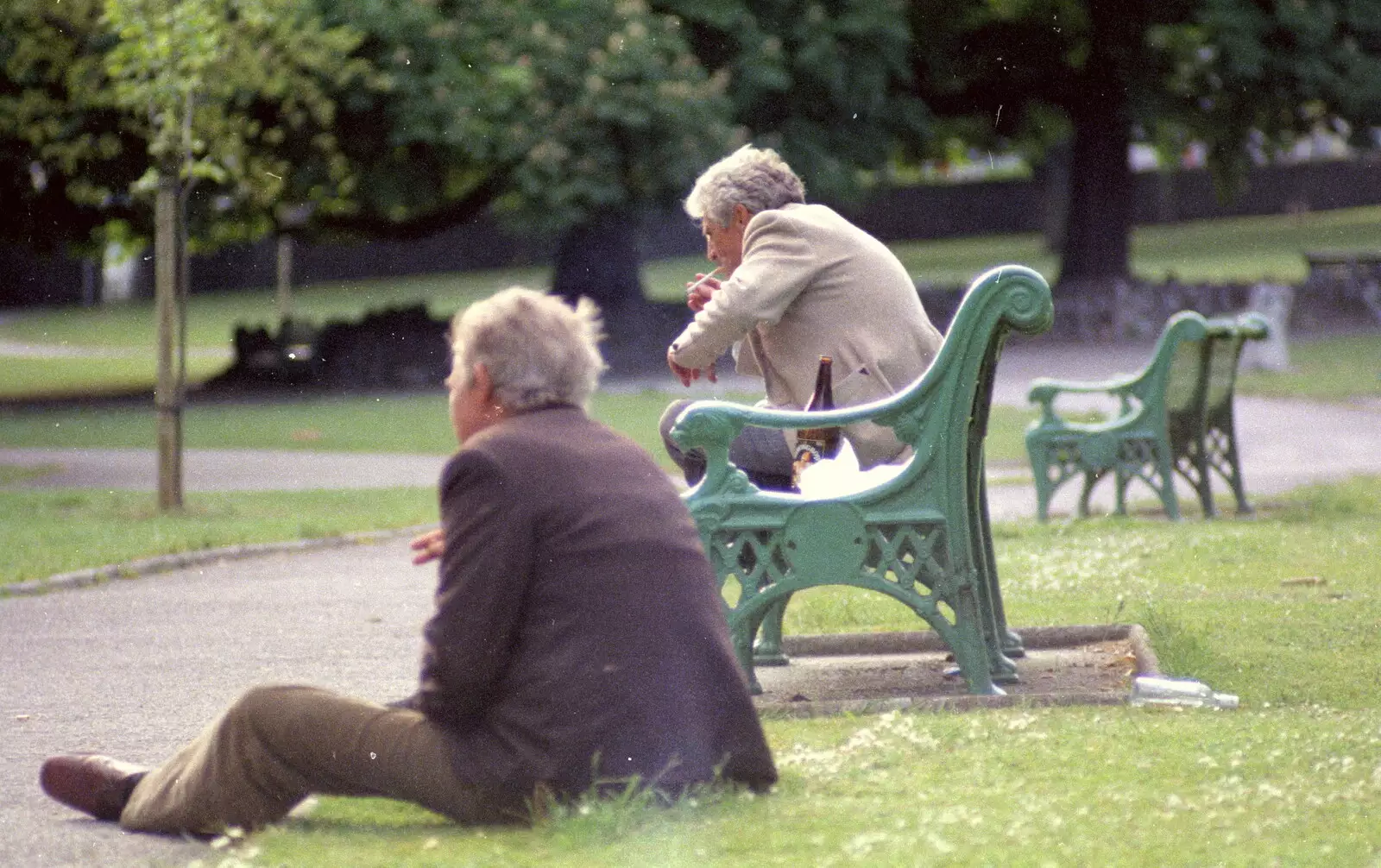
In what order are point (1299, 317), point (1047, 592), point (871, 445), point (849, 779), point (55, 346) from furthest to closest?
point (55, 346), point (1299, 317), point (1047, 592), point (871, 445), point (849, 779)

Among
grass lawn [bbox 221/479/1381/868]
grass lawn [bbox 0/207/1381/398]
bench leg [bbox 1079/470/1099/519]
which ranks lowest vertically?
grass lawn [bbox 0/207/1381/398]

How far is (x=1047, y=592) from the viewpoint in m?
8.07

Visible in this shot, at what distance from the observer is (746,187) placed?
252 inches

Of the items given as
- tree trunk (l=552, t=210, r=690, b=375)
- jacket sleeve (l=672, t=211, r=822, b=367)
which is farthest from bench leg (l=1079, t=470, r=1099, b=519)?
tree trunk (l=552, t=210, r=690, b=375)

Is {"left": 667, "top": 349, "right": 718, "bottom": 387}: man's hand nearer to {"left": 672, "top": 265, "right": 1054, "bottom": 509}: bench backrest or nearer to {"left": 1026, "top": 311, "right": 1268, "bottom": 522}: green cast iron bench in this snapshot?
{"left": 672, "top": 265, "right": 1054, "bottom": 509}: bench backrest

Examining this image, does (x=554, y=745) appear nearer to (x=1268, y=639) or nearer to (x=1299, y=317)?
(x=1268, y=639)

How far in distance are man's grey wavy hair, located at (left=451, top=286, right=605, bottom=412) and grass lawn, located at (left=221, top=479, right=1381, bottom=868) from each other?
0.85m

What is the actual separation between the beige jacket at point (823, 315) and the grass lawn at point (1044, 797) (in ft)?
3.68

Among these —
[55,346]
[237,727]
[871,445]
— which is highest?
[871,445]

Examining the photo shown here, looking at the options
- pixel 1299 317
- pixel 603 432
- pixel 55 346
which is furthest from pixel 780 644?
pixel 55 346

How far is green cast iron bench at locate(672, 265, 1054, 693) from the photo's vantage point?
5688 mm

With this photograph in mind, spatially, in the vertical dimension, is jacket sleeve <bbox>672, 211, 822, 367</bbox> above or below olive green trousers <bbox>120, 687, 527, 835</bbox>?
above

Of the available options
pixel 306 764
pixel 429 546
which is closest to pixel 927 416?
pixel 429 546

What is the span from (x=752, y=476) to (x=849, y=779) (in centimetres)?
182
